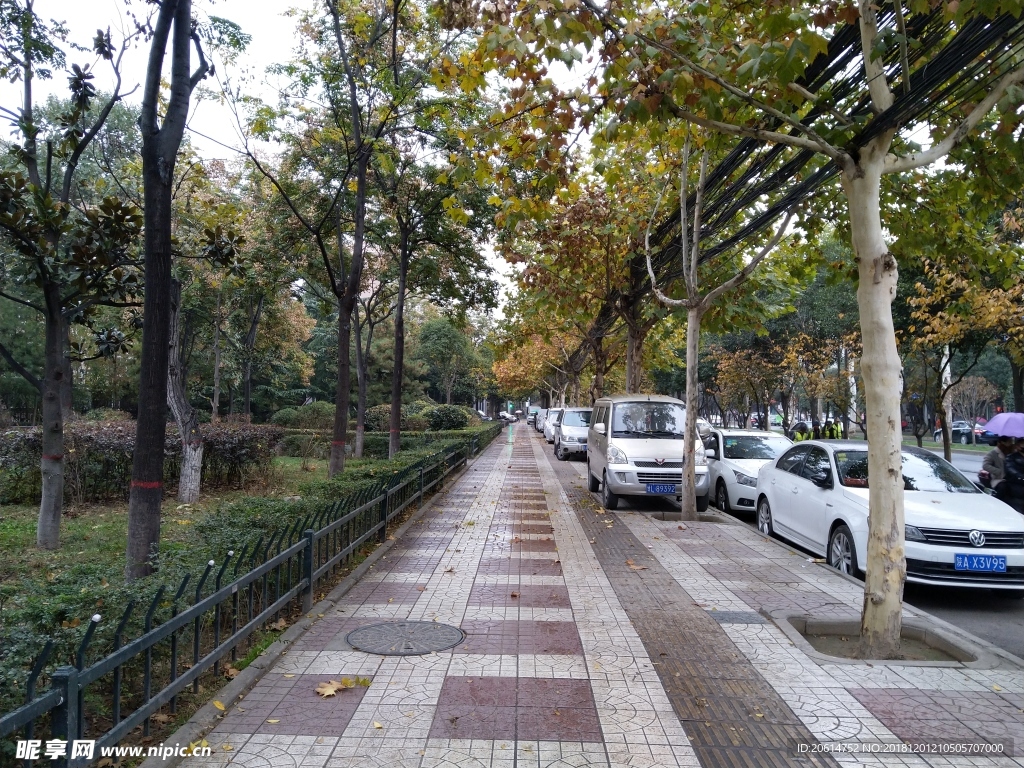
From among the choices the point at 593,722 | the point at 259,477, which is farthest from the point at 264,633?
the point at 259,477

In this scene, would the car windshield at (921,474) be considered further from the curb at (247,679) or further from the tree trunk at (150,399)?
the tree trunk at (150,399)

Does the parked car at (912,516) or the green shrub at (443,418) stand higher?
the green shrub at (443,418)

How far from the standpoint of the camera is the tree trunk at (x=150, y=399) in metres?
5.32

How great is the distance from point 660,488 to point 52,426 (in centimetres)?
914

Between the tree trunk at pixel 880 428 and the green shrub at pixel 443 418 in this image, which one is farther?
the green shrub at pixel 443 418

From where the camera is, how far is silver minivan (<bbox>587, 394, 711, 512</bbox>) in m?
12.5

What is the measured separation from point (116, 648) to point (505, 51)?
5139 millimetres

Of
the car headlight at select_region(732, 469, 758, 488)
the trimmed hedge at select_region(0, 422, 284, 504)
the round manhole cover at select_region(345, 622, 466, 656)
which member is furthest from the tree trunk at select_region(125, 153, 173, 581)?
the car headlight at select_region(732, 469, 758, 488)

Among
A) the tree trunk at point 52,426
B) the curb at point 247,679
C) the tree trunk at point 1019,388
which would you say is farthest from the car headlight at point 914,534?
the tree trunk at point 1019,388

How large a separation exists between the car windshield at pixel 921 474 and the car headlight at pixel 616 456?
4.37 m

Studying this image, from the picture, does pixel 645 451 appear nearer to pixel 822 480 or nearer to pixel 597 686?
pixel 822 480

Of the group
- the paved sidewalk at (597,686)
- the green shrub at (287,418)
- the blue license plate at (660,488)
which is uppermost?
the green shrub at (287,418)

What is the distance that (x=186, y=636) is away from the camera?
13.6 feet

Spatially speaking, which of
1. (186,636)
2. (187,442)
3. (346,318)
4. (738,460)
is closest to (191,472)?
(187,442)
